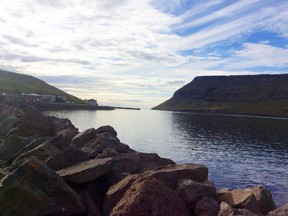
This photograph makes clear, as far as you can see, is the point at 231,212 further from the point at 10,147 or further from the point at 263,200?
the point at 10,147

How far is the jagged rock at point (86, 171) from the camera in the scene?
19625 mm

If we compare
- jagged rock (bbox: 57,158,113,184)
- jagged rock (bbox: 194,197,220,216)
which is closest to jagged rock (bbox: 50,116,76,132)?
jagged rock (bbox: 57,158,113,184)

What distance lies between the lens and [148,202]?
14.8 metres

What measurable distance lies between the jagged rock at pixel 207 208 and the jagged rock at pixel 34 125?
24540mm

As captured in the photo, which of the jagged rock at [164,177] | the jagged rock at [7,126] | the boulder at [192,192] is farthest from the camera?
the jagged rock at [7,126]

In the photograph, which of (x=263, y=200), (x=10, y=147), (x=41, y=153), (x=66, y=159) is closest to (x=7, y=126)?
(x=10, y=147)

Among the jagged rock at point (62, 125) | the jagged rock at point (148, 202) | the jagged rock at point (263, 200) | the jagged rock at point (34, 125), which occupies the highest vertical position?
the jagged rock at point (34, 125)

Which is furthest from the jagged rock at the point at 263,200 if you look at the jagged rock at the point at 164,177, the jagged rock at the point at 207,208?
the jagged rock at the point at 207,208

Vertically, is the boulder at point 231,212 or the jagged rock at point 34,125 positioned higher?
the jagged rock at point 34,125

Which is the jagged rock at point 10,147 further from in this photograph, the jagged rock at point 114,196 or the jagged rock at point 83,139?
the jagged rock at point 114,196

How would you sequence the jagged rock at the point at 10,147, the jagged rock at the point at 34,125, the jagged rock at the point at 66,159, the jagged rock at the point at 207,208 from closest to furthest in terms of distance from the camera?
the jagged rock at the point at 207,208, the jagged rock at the point at 66,159, the jagged rock at the point at 10,147, the jagged rock at the point at 34,125

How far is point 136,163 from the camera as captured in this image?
26.5 m

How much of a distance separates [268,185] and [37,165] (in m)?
30.3

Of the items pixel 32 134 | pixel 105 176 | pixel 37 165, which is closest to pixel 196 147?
pixel 32 134
